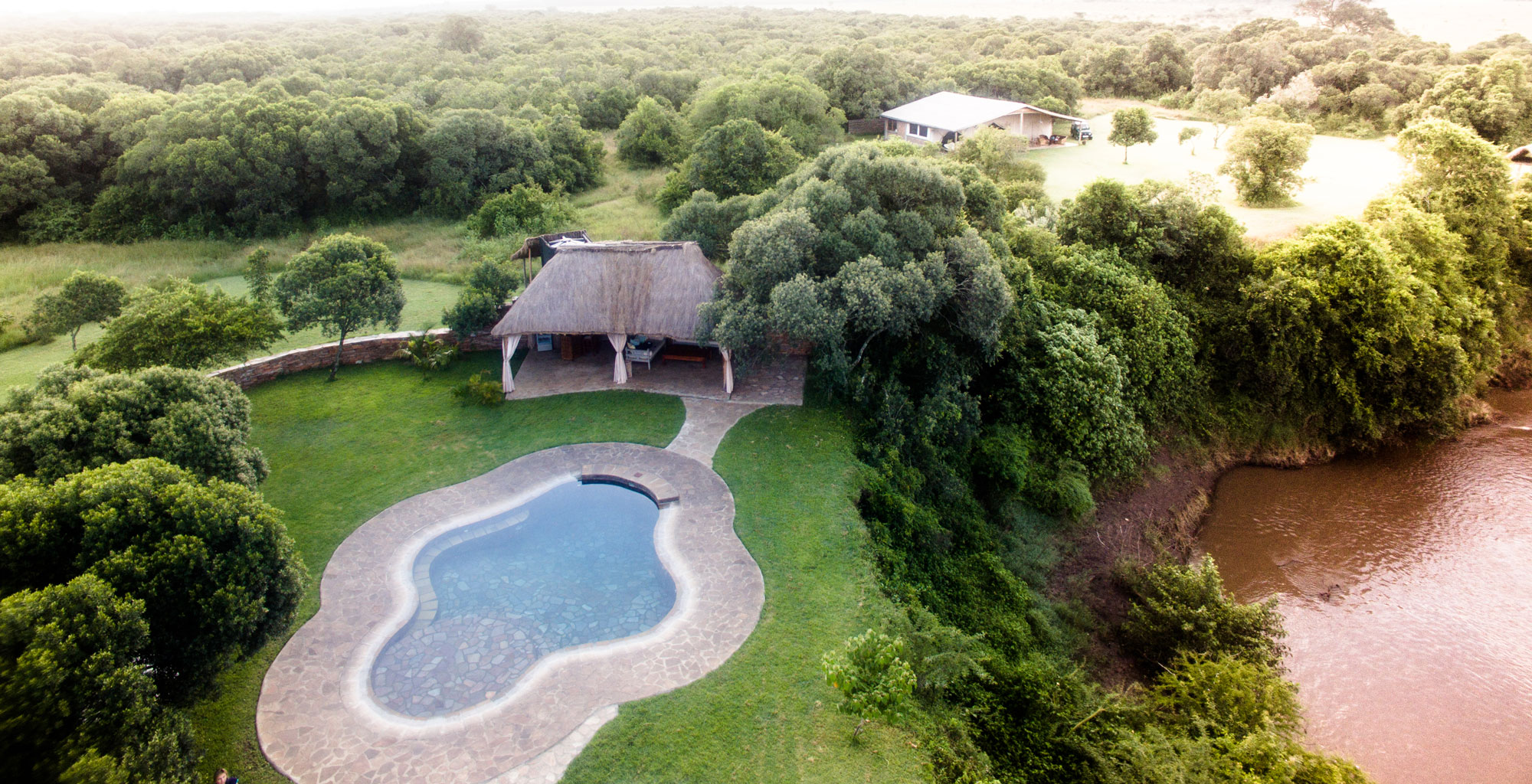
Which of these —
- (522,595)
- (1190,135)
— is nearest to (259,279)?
(522,595)

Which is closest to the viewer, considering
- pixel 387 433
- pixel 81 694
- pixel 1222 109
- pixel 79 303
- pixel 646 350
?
pixel 81 694

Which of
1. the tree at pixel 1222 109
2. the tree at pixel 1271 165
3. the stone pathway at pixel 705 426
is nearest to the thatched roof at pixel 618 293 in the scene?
the stone pathway at pixel 705 426

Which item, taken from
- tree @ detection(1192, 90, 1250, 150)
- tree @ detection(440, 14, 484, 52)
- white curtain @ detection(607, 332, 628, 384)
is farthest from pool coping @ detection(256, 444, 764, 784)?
tree @ detection(440, 14, 484, 52)

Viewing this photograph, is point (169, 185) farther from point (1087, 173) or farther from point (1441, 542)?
point (1441, 542)

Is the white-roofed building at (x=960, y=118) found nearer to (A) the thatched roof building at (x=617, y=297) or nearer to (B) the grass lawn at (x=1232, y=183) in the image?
(B) the grass lawn at (x=1232, y=183)

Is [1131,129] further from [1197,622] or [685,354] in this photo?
[1197,622]

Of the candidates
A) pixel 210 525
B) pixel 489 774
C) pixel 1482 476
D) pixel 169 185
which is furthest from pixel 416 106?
pixel 1482 476

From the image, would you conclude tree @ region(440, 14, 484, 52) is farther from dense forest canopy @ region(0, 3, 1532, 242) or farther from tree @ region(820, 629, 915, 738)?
tree @ region(820, 629, 915, 738)
